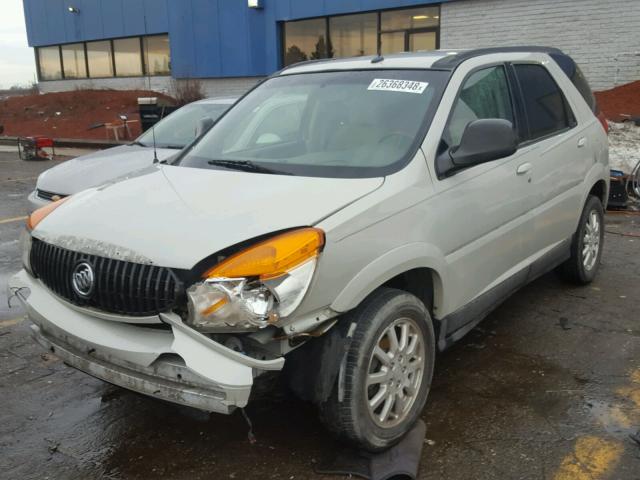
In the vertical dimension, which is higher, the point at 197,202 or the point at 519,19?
the point at 519,19

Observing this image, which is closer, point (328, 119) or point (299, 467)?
point (299, 467)

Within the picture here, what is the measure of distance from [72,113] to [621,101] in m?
20.8

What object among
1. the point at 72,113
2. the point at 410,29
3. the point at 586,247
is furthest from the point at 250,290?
the point at 72,113

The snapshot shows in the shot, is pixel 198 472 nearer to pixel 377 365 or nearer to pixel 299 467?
pixel 299 467

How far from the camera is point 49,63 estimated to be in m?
32.0

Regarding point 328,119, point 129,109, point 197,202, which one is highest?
point 328,119

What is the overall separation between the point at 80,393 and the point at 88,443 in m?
0.60

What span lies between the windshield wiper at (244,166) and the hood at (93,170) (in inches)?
98.5

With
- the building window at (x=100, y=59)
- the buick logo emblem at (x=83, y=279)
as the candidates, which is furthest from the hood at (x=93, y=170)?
the building window at (x=100, y=59)

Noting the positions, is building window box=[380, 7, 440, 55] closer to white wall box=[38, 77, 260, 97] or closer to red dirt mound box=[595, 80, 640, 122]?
white wall box=[38, 77, 260, 97]

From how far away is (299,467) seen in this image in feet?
9.51

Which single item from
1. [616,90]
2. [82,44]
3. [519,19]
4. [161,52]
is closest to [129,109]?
[161,52]

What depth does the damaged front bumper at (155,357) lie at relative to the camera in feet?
7.76

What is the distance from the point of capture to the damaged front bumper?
7.76 ft
